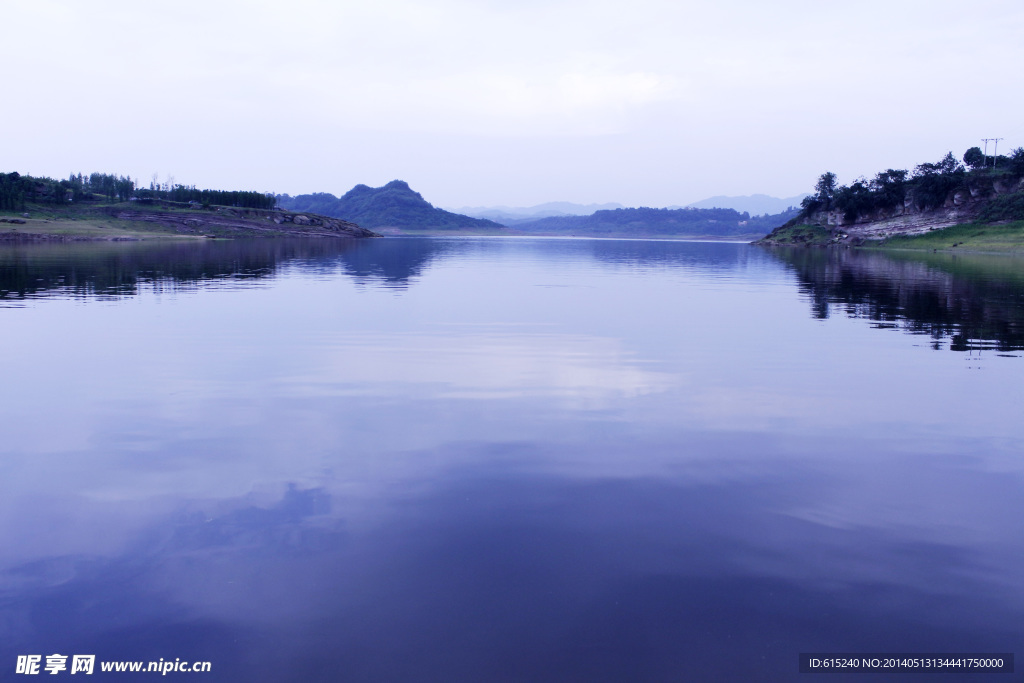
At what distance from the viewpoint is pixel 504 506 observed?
34.3ft

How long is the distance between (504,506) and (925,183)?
188 m

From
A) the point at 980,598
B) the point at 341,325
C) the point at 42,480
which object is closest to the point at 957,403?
the point at 980,598

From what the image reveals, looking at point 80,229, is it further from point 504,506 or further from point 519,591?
point 519,591

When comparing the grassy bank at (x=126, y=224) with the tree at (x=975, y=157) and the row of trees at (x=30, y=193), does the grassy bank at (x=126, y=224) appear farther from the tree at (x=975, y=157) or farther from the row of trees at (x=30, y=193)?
the tree at (x=975, y=157)

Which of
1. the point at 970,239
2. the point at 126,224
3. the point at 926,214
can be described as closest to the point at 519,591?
the point at 970,239

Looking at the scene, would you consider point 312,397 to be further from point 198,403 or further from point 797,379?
point 797,379

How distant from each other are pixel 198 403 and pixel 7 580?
836cm

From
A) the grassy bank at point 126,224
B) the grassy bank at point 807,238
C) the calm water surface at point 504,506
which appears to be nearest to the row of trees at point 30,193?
the grassy bank at point 126,224

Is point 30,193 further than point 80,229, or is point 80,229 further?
point 30,193

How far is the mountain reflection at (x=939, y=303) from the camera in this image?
91.2 feet

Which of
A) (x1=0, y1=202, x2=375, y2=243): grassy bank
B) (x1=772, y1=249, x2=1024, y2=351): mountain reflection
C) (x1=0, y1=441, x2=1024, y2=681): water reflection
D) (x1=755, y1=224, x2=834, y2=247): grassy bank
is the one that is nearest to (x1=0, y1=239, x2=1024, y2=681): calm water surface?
(x1=0, y1=441, x2=1024, y2=681): water reflection

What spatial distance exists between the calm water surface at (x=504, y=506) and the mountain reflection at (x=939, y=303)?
3797 millimetres

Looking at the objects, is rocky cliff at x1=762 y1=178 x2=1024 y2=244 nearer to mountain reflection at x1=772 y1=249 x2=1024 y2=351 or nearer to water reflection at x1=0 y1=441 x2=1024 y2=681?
mountain reflection at x1=772 y1=249 x2=1024 y2=351

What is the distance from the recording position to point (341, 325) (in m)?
29.6
